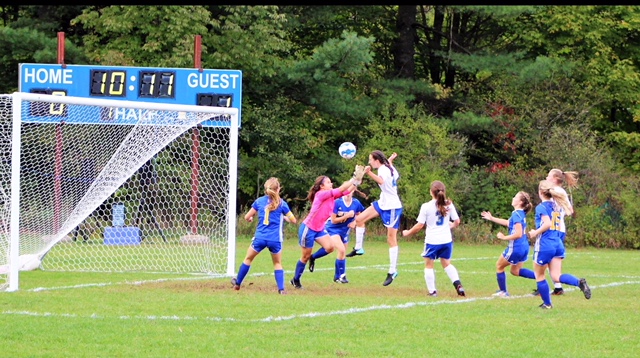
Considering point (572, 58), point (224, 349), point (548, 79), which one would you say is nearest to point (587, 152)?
point (548, 79)

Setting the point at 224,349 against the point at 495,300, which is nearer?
the point at 224,349

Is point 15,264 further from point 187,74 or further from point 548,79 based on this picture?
point 548,79

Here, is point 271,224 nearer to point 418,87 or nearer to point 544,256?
point 544,256

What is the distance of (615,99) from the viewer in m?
35.1

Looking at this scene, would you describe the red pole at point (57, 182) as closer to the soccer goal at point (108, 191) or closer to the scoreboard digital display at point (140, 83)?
the soccer goal at point (108, 191)

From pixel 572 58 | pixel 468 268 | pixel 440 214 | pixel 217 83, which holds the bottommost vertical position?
pixel 468 268

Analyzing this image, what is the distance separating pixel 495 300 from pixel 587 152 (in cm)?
1773

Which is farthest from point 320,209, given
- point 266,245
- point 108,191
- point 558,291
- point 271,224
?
point 108,191

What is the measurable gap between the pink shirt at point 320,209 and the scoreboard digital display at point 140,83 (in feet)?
21.3

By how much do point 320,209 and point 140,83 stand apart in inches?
320

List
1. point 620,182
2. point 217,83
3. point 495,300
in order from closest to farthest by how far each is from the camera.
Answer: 1. point 495,300
2. point 217,83
3. point 620,182

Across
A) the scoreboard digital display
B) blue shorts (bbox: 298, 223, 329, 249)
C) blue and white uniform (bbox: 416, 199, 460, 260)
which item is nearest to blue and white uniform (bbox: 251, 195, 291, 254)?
blue shorts (bbox: 298, 223, 329, 249)

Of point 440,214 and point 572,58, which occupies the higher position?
point 572,58

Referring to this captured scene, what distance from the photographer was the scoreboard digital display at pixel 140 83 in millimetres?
18609
